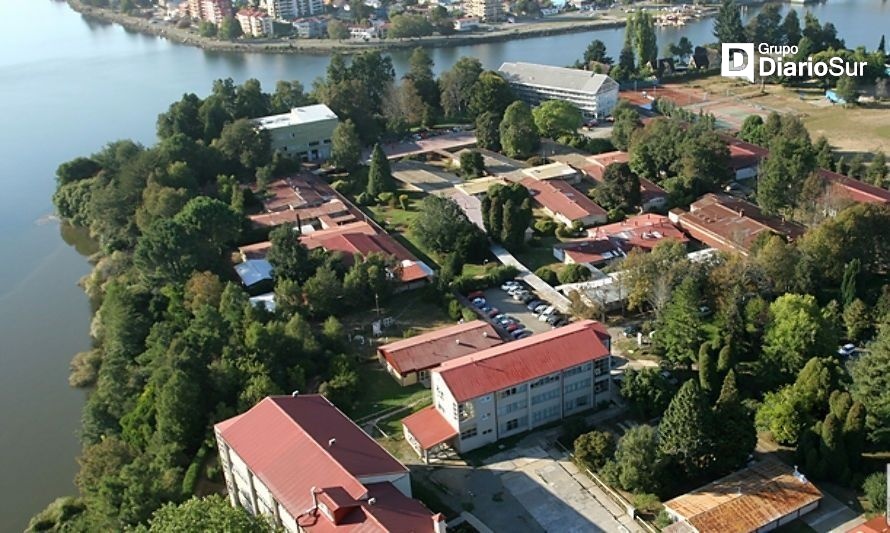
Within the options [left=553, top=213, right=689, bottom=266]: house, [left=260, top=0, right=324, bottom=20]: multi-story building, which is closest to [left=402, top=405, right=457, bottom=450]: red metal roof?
[left=553, top=213, right=689, bottom=266]: house

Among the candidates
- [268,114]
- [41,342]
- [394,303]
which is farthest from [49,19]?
[394,303]

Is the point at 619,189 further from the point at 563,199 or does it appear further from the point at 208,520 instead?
the point at 208,520

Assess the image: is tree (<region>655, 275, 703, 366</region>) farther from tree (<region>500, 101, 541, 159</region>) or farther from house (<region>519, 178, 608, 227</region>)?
tree (<region>500, 101, 541, 159</region>)

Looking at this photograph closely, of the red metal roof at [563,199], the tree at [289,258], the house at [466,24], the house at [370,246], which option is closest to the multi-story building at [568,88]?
the red metal roof at [563,199]

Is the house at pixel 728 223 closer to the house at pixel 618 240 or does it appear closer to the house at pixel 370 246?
the house at pixel 618 240

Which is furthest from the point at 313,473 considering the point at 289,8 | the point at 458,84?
the point at 289,8

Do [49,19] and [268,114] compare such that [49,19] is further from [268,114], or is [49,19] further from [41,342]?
[41,342]
